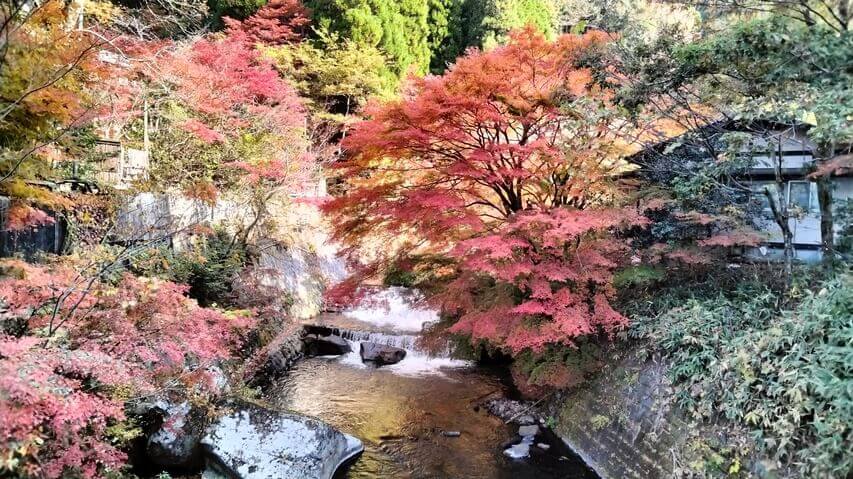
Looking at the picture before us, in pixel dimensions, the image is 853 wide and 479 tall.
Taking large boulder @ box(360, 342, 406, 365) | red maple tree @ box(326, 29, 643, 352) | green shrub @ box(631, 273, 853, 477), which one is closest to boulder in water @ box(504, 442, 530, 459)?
red maple tree @ box(326, 29, 643, 352)

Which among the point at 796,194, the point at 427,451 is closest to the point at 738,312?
the point at 427,451

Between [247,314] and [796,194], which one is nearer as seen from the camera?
[247,314]

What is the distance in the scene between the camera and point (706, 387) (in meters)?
5.58

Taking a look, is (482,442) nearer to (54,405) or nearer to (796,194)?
(54,405)

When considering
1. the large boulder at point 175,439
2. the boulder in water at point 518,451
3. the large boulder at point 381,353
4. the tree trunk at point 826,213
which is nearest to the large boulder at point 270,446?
the large boulder at point 175,439

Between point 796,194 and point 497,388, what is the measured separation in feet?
27.1

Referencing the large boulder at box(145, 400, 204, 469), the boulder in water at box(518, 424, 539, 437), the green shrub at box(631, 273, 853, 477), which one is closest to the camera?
the green shrub at box(631, 273, 853, 477)

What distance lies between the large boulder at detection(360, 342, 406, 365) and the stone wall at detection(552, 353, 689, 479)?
14.4ft

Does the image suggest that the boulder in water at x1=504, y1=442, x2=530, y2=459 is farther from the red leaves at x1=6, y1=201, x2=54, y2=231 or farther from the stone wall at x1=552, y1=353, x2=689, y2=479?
the red leaves at x1=6, y1=201, x2=54, y2=231

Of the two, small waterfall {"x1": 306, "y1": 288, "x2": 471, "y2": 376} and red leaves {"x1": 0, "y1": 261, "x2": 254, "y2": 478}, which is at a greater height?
red leaves {"x1": 0, "y1": 261, "x2": 254, "y2": 478}

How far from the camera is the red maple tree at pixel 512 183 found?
23.2 ft

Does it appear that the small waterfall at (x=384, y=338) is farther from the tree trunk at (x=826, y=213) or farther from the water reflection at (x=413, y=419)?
the tree trunk at (x=826, y=213)

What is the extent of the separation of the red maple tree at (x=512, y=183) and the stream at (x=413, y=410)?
165cm

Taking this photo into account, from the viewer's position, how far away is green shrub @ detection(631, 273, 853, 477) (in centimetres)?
424
